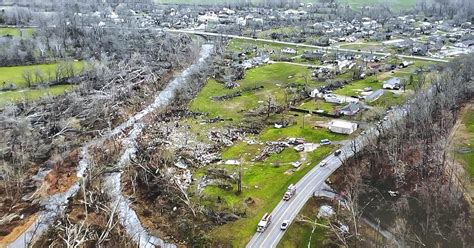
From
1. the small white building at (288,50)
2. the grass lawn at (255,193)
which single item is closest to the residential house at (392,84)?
the grass lawn at (255,193)

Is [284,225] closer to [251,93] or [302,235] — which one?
[302,235]

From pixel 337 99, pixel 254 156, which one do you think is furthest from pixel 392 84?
pixel 254 156

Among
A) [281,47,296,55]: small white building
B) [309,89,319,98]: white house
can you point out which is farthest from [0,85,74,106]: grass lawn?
[281,47,296,55]: small white building

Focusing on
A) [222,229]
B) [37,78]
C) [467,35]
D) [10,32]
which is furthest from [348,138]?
[10,32]

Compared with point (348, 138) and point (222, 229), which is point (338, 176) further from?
point (222, 229)

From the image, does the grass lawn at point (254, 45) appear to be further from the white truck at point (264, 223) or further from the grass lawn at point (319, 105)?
the white truck at point (264, 223)
